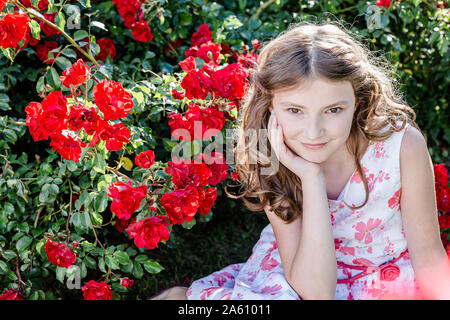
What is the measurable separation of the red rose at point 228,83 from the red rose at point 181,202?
42 cm

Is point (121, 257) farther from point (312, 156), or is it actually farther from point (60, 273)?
point (312, 156)

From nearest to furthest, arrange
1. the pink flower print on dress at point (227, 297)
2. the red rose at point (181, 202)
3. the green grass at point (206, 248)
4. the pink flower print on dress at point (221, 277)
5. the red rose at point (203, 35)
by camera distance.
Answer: the red rose at point (181, 202)
the pink flower print on dress at point (227, 297)
the pink flower print on dress at point (221, 277)
the red rose at point (203, 35)
the green grass at point (206, 248)

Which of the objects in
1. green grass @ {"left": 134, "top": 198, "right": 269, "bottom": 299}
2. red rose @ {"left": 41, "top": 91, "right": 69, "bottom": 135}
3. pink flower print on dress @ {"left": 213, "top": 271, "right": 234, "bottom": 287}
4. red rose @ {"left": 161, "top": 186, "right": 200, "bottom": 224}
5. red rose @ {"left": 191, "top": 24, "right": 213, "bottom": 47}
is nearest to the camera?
red rose @ {"left": 41, "top": 91, "right": 69, "bottom": 135}

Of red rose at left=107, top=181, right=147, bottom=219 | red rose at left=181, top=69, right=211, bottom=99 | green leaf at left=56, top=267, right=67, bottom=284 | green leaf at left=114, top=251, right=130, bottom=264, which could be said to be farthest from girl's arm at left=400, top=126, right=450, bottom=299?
green leaf at left=56, top=267, right=67, bottom=284

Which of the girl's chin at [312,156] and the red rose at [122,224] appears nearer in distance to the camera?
the girl's chin at [312,156]

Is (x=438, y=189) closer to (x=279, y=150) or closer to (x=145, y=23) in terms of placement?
(x=279, y=150)

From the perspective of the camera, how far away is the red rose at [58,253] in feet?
6.50

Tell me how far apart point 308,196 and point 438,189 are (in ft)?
2.55

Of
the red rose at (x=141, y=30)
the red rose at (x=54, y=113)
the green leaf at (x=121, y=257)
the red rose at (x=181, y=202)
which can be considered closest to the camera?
the red rose at (x=54, y=113)

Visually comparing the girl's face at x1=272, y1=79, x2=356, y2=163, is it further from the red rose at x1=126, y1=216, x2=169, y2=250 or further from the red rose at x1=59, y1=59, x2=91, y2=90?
the red rose at x1=59, y1=59, x2=91, y2=90

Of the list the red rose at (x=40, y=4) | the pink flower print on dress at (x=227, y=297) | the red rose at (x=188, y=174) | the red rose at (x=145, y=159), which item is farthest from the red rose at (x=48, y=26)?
the pink flower print on dress at (x=227, y=297)

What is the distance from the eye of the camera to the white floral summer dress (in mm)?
2004

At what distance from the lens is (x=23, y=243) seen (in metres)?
2.14

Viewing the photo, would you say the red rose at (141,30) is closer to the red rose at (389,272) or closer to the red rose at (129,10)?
the red rose at (129,10)
